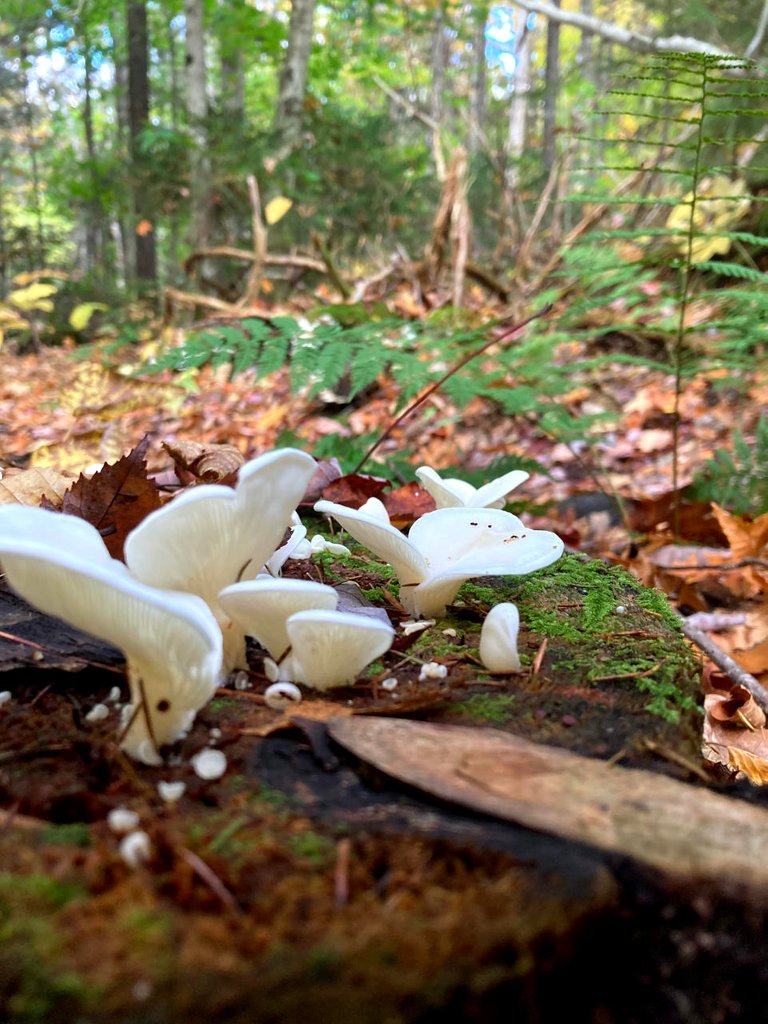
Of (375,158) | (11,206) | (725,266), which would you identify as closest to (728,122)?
(375,158)

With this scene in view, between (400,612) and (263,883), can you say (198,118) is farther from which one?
(263,883)

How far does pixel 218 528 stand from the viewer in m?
1.28

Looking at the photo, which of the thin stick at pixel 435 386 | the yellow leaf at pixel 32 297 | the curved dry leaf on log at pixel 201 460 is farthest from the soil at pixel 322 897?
the yellow leaf at pixel 32 297

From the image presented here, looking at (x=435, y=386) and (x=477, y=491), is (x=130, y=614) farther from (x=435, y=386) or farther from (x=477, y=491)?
(x=435, y=386)

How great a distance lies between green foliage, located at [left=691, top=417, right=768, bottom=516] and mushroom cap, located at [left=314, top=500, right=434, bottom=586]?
3.01 metres

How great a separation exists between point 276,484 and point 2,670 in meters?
0.75

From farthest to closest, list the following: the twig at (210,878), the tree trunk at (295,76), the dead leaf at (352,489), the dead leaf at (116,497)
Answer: the tree trunk at (295,76), the dead leaf at (352,489), the dead leaf at (116,497), the twig at (210,878)

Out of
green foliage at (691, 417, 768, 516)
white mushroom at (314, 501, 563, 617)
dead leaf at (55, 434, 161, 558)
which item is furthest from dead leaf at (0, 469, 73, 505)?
green foliage at (691, 417, 768, 516)

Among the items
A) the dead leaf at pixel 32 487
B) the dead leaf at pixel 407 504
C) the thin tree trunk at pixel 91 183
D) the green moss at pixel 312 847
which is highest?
the thin tree trunk at pixel 91 183

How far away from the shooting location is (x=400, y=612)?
1.95 metres

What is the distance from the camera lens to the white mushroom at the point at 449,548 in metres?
1.62

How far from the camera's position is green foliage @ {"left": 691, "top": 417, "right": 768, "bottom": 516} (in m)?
4.08

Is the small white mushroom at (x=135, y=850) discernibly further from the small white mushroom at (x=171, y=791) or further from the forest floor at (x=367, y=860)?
the small white mushroom at (x=171, y=791)

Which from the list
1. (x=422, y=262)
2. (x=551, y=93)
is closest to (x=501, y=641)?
(x=422, y=262)
